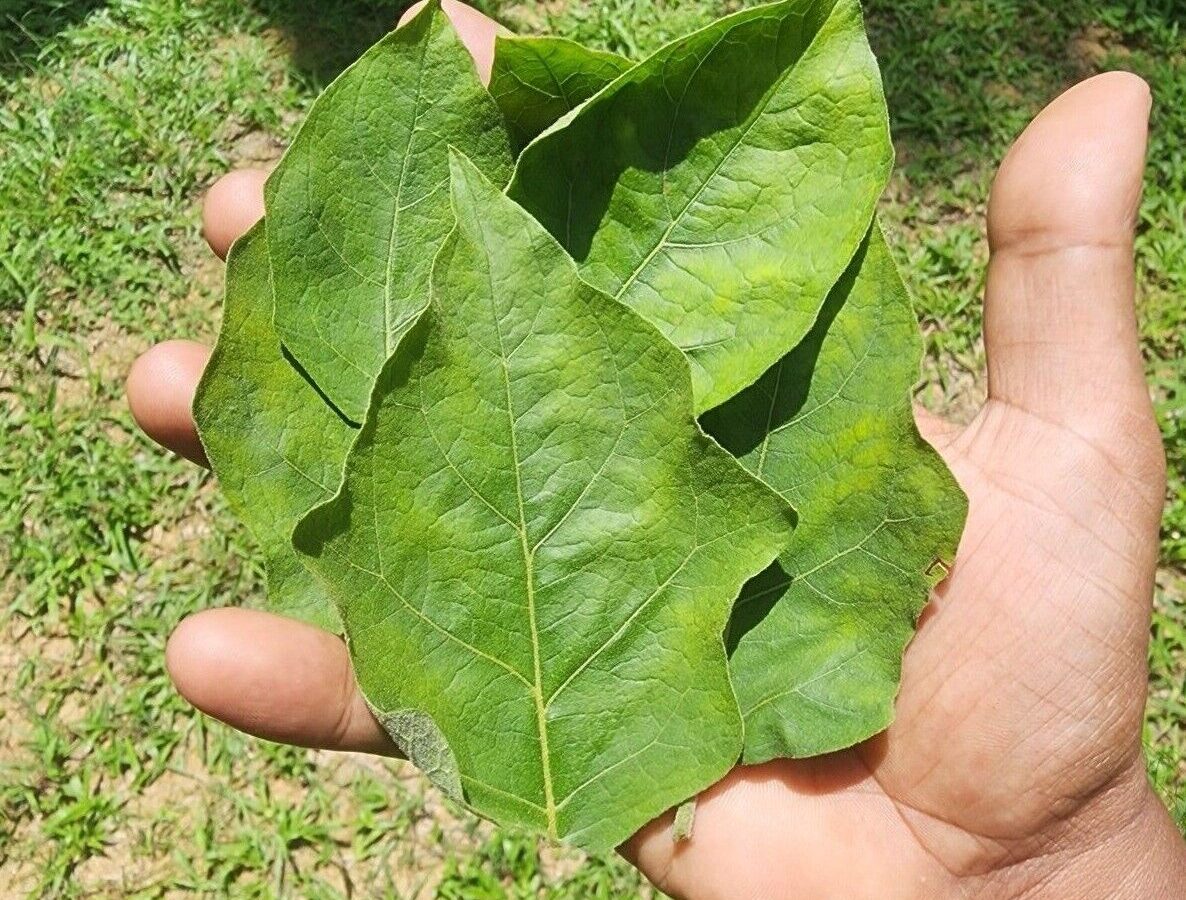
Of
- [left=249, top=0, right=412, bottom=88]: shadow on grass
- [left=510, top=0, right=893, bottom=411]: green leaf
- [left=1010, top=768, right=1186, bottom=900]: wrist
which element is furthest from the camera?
[left=249, top=0, right=412, bottom=88]: shadow on grass

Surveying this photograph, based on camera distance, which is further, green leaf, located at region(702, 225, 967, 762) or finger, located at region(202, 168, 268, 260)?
finger, located at region(202, 168, 268, 260)

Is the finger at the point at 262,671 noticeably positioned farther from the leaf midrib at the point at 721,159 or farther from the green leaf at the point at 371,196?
the leaf midrib at the point at 721,159

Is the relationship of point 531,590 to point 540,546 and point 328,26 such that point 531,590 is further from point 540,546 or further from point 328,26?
point 328,26

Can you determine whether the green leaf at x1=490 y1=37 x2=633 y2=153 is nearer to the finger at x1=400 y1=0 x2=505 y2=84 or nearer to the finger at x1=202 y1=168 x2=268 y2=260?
the finger at x1=400 y1=0 x2=505 y2=84

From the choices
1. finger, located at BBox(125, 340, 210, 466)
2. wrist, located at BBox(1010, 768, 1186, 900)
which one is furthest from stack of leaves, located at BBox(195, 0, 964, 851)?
finger, located at BBox(125, 340, 210, 466)

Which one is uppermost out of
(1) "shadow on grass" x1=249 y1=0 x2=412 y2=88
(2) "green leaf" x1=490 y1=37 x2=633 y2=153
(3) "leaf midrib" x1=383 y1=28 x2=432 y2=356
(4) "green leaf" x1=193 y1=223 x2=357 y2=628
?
(2) "green leaf" x1=490 y1=37 x2=633 y2=153

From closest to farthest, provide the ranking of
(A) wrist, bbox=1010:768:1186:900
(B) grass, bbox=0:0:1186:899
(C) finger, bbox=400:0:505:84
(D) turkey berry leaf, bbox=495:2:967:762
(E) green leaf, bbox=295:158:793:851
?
(E) green leaf, bbox=295:158:793:851, (D) turkey berry leaf, bbox=495:2:967:762, (A) wrist, bbox=1010:768:1186:900, (C) finger, bbox=400:0:505:84, (B) grass, bbox=0:0:1186:899

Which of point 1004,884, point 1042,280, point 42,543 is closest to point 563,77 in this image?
point 1042,280

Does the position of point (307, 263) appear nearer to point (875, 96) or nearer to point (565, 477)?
point (565, 477)
